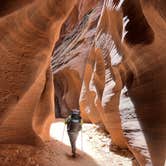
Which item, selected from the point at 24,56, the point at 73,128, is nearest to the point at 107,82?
the point at 73,128

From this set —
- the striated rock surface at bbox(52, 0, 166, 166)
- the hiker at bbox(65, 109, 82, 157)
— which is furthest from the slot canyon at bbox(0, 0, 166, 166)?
the hiker at bbox(65, 109, 82, 157)

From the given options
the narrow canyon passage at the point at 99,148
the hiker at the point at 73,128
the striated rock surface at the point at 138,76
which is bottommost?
the narrow canyon passage at the point at 99,148

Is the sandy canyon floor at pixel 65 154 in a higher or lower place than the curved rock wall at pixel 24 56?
lower

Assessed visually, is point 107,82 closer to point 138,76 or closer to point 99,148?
point 99,148

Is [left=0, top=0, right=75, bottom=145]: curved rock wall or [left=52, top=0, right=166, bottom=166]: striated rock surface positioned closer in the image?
[left=52, top=0, right=166, bottom=166]: striated rock surface

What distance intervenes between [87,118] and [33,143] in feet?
16.2

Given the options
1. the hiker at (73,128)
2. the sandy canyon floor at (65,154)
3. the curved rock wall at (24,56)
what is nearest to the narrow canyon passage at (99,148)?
the sandy canyon floor at (65,154)

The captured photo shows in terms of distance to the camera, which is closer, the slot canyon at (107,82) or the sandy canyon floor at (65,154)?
the slot canyon at (107,82)

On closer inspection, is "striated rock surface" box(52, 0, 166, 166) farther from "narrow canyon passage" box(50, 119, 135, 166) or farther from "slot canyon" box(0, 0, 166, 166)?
"narrow canyon passage" box(50, 119, 135, 166)

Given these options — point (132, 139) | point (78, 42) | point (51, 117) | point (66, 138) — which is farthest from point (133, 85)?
point (78, 42)

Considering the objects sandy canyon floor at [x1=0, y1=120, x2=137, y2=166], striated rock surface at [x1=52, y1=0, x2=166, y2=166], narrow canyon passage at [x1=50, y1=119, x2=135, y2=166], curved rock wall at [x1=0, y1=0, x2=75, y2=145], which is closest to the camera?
striated rock surface at [x1=52, y1=0, x2=166, y2=166]

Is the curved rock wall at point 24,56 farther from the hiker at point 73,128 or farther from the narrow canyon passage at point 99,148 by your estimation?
the narrow canyon passage at point 99,148

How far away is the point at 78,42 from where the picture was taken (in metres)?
11.9

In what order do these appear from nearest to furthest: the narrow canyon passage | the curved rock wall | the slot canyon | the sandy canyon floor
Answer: the slot canyon < the curved rock wall < the sandy canyon floor < the narrow canyon passage
